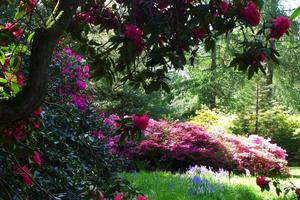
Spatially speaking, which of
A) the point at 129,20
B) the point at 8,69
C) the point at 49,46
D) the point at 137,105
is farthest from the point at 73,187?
the point at 137,105

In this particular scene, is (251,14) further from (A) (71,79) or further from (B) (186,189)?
(A) (71,79)

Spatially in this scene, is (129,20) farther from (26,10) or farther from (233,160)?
(233,160)

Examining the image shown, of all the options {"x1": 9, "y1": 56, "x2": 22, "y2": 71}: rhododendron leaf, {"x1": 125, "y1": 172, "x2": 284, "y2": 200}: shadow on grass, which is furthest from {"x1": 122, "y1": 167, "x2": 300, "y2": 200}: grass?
{"x1": 9, "y1": 56, "x2": 22, "y2": 71}: rhododendron leaf

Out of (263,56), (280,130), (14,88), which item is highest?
(280,130)

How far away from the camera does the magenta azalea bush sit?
10281 mm

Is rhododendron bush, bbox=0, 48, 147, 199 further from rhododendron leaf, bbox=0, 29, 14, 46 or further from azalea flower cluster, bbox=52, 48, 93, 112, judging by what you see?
rhododendron leaf, bbox=0, 29, 14, 46

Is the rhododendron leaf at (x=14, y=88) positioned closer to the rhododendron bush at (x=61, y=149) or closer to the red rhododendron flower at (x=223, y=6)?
the rhododendron bush at (x=61, y=149)

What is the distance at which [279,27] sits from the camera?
2.05 metres

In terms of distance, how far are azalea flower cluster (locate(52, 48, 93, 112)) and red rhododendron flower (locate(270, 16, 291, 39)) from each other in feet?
13.3

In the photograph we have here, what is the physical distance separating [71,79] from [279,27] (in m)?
4.94

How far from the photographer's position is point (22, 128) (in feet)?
6.80

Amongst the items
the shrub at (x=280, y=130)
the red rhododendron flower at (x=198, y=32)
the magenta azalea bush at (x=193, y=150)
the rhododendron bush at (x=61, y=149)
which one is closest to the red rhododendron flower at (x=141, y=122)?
the rhododendron bush at (x=61, y=149)

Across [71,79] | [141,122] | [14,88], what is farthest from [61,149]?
[141,122]

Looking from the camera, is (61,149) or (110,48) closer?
(110,48)
